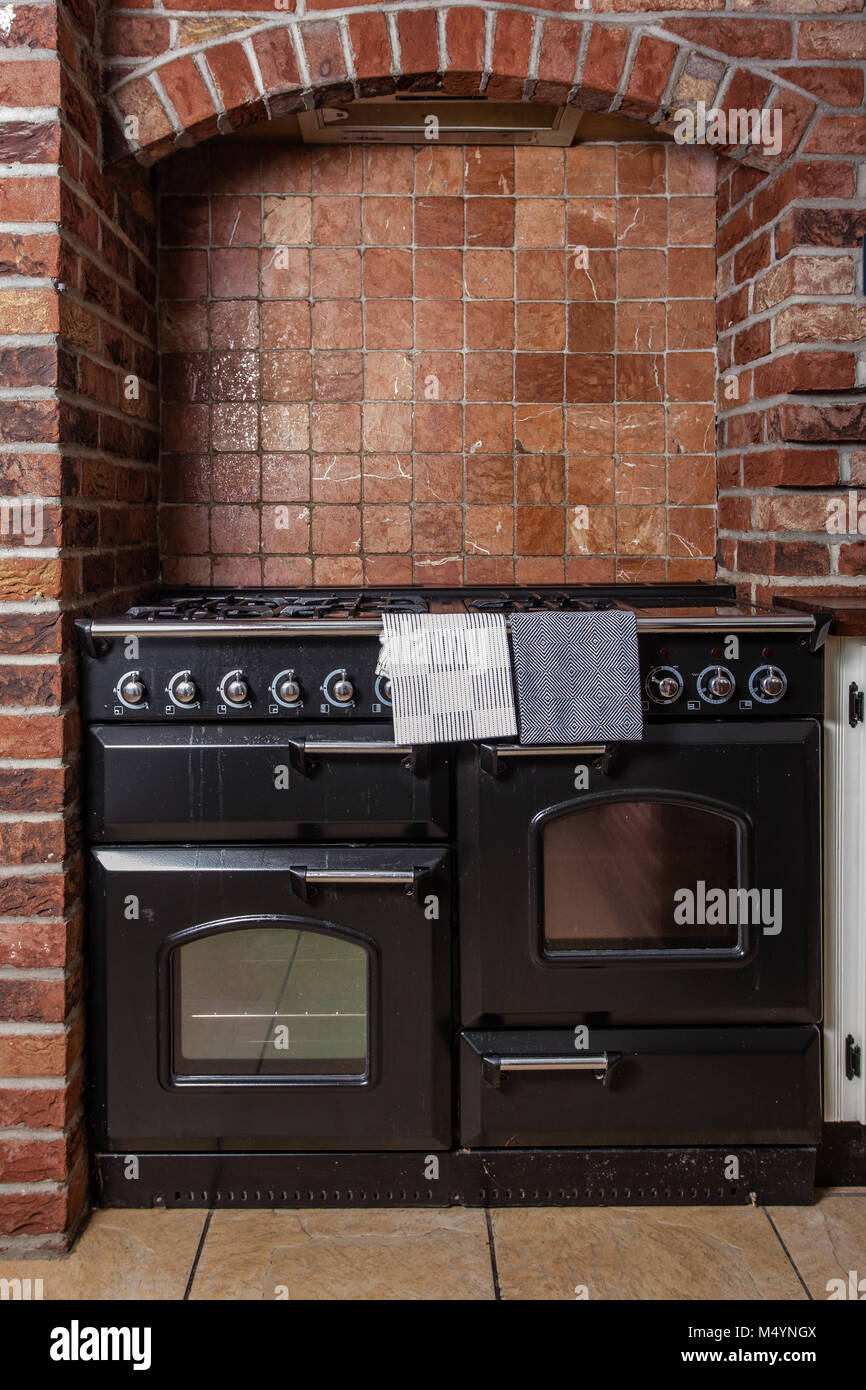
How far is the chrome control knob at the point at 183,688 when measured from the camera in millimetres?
1852

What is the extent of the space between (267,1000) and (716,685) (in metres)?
0.96

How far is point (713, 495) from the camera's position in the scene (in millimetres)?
2539

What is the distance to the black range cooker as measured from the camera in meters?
1.87

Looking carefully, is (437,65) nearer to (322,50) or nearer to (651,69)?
(322,50)

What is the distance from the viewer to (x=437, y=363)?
8.19ft

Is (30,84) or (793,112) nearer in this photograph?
(30,84)

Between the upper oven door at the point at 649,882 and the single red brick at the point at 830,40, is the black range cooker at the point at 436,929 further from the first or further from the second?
the single red brick at the point at 830,40

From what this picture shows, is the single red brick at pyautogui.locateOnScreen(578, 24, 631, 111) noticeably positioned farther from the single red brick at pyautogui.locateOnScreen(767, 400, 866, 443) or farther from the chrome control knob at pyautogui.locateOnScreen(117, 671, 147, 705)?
the chrome control knob at pyautogui.locateOnScreen(117, 671, 147, 705)

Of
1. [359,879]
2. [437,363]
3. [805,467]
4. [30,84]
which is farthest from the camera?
[437,363]

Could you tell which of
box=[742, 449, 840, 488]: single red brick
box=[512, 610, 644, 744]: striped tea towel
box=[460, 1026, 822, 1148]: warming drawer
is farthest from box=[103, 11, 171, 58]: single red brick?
box=[460, 1026, 822, 1148]: warming drawer

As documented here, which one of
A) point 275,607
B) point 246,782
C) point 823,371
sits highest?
point 823,371

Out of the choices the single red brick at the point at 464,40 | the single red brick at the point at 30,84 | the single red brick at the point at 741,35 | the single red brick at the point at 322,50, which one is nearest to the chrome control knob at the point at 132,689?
the single red brick at the point at 30,84

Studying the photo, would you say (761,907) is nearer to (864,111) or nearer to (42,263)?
(864,111)

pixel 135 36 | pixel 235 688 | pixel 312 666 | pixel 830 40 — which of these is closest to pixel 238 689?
pixel 235 688
